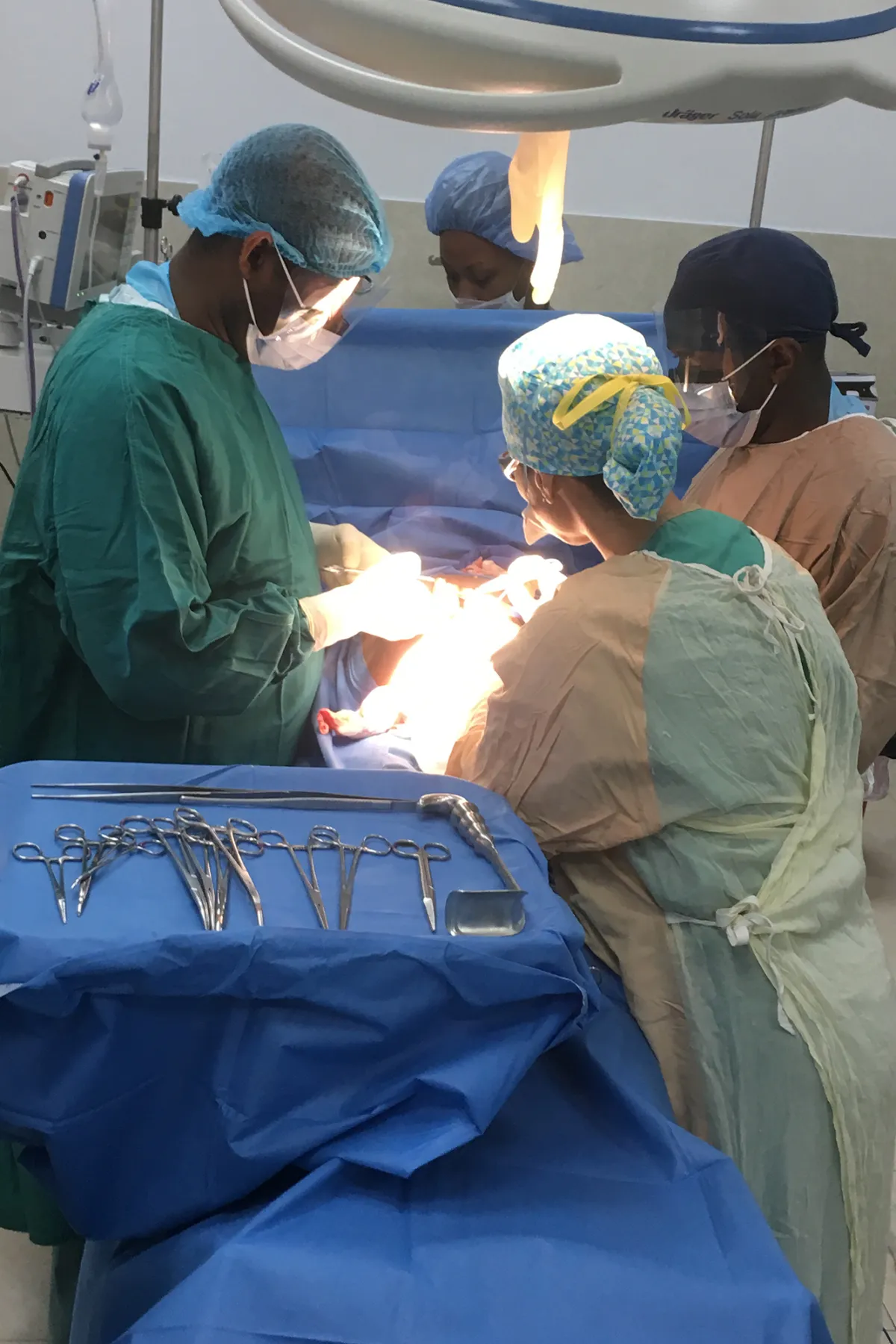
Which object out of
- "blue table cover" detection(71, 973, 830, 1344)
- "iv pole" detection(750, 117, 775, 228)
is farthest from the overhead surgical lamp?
"iv pole" detection(750, 117, 775, 228)

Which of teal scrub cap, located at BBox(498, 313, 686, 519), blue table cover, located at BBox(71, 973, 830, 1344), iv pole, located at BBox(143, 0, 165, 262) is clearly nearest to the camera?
blue table cover, located at BBox(71, 973, 830, 1344)

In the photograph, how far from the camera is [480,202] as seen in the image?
120 inches

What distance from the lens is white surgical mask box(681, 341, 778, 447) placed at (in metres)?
2.23

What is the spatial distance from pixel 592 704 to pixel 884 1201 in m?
0.74

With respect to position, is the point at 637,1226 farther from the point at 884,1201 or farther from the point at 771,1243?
the point at 884,1201

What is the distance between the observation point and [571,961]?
119 centimetres

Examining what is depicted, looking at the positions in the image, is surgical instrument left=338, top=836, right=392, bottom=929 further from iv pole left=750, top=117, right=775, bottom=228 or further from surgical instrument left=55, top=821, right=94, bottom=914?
iv pole left=750, top=117, right=775, bottom=228

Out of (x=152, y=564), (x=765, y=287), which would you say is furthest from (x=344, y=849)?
(x=765, y=287)

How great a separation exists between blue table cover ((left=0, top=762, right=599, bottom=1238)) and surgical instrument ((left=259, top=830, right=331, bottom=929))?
15 mm

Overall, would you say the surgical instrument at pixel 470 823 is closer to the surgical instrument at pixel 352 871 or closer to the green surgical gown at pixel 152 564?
the surgical instrument at pixel 352 871

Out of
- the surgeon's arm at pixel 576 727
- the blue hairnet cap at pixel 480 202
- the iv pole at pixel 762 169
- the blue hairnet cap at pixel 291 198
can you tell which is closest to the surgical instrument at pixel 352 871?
the surgeon's arm at pixel 576 727

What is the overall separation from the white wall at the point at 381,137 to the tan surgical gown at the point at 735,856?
10.3 feet

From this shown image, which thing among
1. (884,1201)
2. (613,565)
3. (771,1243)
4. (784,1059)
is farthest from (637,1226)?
(613,565)

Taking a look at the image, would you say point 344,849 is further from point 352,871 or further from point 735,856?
point 735,856
